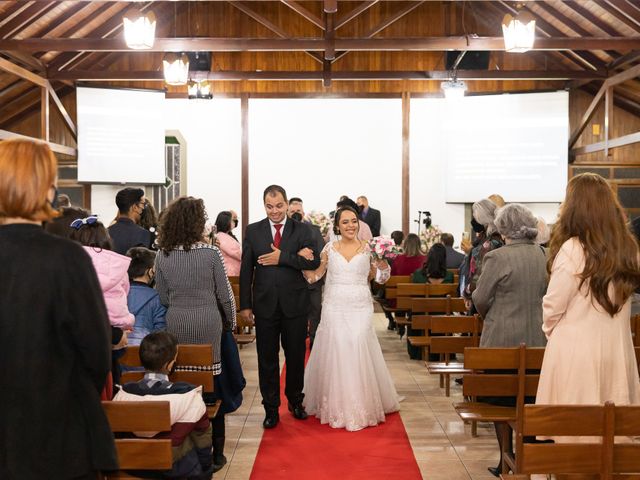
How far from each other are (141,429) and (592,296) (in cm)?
191

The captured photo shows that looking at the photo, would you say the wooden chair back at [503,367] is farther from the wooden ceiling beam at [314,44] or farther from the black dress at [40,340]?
the wooden ceiling beam at [314,44]

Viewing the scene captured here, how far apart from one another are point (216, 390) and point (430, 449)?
1500mm

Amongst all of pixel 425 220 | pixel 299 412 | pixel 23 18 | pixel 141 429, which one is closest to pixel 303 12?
pixel 425 220

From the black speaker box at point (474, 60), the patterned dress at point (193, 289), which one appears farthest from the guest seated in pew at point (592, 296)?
the black speaker box at point (474, 60)

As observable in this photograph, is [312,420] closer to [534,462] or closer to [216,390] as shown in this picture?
[216,390]

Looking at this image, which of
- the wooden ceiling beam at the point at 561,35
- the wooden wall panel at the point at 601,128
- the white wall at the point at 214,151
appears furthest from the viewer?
the white wall at the point at 214,151

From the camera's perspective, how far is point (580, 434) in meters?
2.77

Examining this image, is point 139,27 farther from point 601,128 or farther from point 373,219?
point 601,128

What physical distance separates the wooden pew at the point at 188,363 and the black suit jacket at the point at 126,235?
5.04ft

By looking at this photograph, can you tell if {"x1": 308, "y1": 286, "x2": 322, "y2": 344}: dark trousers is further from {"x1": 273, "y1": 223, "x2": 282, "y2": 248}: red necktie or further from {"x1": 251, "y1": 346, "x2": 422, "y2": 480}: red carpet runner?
{"x1": 273, "y1": 223, "x2": 282, "y2": 248}: red necktie

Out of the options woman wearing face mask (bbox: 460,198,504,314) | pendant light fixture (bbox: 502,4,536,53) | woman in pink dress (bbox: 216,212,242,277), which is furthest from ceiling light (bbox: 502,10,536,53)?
woman in pink dress (bbox: 216,212,242,277)

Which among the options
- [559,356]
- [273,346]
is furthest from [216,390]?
[559,356]

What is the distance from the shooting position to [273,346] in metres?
5.55

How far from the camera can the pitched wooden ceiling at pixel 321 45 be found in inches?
437
